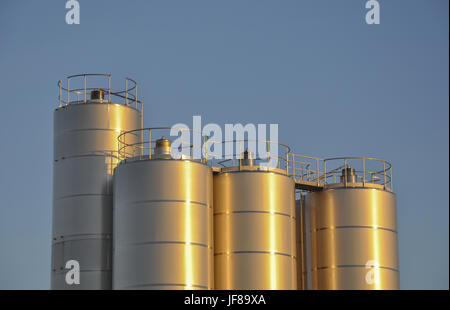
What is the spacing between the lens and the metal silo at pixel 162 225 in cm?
4203

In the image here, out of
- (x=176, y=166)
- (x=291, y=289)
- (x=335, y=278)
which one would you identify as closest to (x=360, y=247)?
(x=335, y=278)

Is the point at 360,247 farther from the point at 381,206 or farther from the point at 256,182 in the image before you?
the point at 256,182

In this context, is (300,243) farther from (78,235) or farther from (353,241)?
(78,235)

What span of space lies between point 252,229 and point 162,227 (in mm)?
4328

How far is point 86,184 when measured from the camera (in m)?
46.7

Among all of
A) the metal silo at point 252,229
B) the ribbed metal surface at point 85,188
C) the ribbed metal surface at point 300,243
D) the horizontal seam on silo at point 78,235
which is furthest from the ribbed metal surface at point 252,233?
the ribbed metal surface at point 85,188

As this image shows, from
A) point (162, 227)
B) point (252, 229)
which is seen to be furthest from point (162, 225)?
point (252, 229)

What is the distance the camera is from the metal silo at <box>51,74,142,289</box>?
4591 centimetres

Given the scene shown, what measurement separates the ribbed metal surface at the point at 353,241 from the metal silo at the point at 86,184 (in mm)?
10192

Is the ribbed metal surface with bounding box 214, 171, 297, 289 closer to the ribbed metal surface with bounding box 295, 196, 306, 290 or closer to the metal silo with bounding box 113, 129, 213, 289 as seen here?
the metal silo with bounding box 113, 129, 213, 289

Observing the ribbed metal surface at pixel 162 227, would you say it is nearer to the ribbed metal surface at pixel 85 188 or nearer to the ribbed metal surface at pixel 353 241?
the ribbed metal surface at pixel 85 188

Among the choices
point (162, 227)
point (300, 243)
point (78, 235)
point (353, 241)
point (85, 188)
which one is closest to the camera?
point (162, 227)

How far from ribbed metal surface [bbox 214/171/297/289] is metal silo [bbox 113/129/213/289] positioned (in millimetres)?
998
